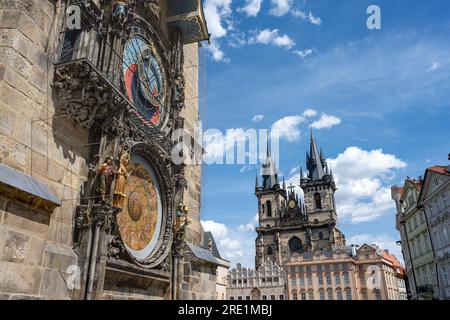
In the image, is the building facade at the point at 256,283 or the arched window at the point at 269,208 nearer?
the building facade at the point at 256,283

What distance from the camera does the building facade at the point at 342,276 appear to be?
59625mm

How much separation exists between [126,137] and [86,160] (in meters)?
0.95

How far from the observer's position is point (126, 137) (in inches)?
271

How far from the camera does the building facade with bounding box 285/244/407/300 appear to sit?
59.6 m

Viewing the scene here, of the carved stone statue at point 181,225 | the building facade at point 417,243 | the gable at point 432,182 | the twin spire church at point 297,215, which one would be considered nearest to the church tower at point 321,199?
the twin spire church at point 297,215

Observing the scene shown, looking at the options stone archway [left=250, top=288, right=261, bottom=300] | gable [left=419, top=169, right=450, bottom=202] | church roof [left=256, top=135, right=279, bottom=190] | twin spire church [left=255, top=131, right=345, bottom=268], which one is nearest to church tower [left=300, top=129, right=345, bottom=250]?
twin spire church [left=255, top=131, right=345, bottom=268]

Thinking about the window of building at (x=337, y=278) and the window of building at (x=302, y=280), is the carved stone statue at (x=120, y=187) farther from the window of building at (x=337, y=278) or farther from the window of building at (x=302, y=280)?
the window of building at (x=337, y=278)

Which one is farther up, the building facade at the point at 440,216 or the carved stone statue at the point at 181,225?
the building facade at the point at 440,216

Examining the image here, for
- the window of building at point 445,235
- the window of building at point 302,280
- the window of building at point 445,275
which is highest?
the window of building at point 445,235

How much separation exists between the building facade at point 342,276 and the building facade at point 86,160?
58.4 metres

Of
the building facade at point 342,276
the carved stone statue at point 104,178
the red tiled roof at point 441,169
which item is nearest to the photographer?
the carved stone statue at point 104,178

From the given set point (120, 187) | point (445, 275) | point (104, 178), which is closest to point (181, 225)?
point (120, 187)

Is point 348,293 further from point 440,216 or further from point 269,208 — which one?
point 440,216

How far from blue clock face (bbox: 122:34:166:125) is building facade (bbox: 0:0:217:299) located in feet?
0.10
